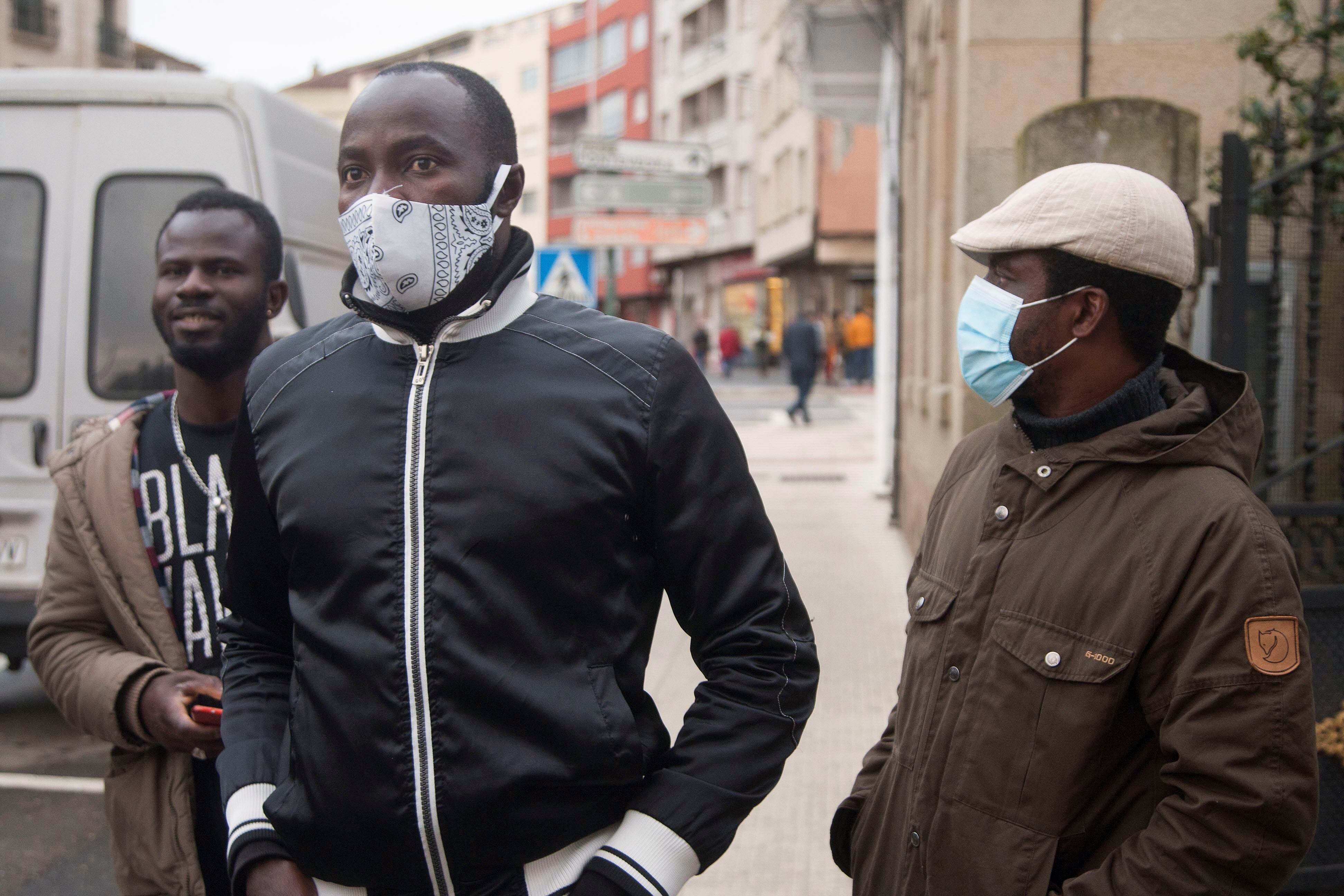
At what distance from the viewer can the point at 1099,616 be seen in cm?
176

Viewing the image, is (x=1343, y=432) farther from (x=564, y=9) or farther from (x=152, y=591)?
(x=564, y=9)

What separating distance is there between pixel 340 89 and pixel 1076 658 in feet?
234

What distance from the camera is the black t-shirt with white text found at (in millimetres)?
2279

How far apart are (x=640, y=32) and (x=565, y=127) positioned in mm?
8333

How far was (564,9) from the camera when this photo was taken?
55.9 m

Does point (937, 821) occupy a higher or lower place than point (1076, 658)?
lower

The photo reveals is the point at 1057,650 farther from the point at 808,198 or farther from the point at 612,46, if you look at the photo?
the point at 612,46

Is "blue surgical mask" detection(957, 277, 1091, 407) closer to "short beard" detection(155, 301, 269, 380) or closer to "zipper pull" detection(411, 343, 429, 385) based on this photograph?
"zipper pull" detection(411, 343, 429, 385)

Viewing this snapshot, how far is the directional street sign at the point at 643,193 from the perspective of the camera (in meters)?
8.79

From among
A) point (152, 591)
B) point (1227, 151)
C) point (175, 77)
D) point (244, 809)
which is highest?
point (175, 77)

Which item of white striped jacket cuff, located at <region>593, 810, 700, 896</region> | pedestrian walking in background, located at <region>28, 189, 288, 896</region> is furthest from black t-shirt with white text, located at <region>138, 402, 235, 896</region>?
white striped jacket cuff, located at <region>593, 810, 700, 896</region>

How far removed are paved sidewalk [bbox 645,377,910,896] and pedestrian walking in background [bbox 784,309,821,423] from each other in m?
5.39

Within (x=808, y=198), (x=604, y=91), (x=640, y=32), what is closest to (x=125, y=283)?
(x=808, y=198)

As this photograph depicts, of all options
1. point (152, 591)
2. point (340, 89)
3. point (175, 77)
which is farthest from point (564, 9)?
point (152, 591)
